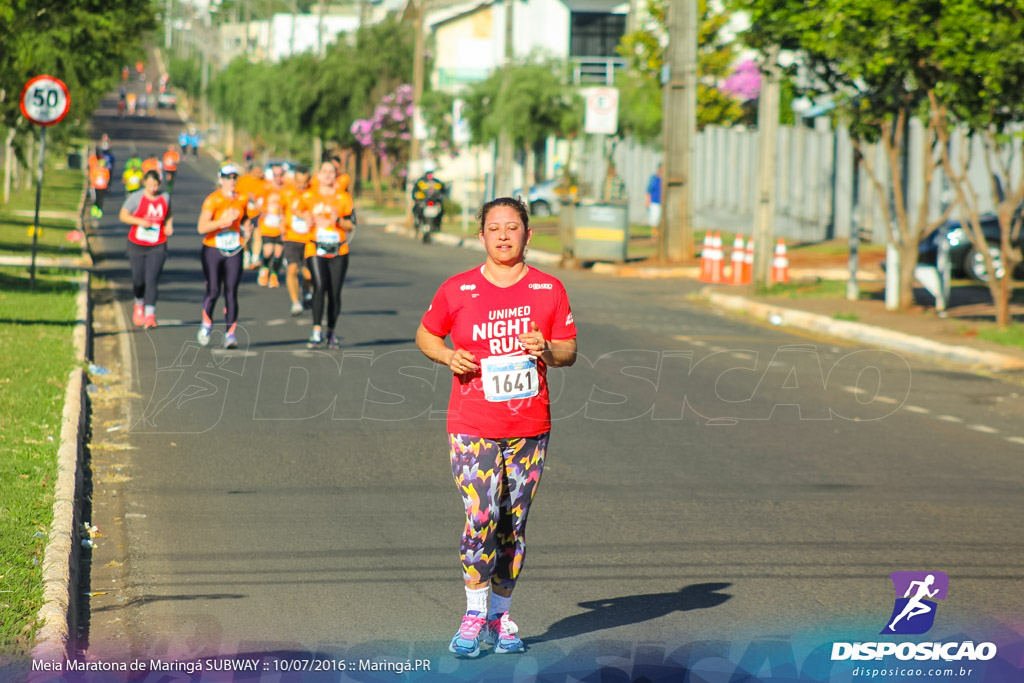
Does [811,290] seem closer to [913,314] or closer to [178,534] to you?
[913,314]

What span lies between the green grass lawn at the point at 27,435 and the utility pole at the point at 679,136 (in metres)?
13.8

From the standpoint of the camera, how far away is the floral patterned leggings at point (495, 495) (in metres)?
5.97

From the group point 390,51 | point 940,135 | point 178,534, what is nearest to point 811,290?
point 940,135

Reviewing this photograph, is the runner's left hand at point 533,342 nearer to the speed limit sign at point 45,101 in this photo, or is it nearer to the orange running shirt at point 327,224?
the orange running shirt at point 327,224

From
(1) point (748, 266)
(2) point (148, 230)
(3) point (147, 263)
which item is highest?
(2) point (148, 230)

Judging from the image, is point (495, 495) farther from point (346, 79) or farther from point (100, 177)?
point (346, 79)

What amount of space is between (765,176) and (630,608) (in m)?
18.0

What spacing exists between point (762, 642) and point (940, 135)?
13923 millimetres

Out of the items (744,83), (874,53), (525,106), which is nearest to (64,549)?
(874,53)

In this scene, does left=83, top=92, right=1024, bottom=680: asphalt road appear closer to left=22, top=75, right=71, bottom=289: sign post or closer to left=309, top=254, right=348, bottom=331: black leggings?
left=309, top=254, right=348, bottom=331: black leggings

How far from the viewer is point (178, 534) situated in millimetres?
8102

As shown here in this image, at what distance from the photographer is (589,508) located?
29.3ft

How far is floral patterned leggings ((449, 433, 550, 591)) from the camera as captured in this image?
5973mm

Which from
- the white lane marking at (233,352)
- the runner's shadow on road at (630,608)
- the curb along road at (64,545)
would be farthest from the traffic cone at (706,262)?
the runner's shadow on road at (630,608)
